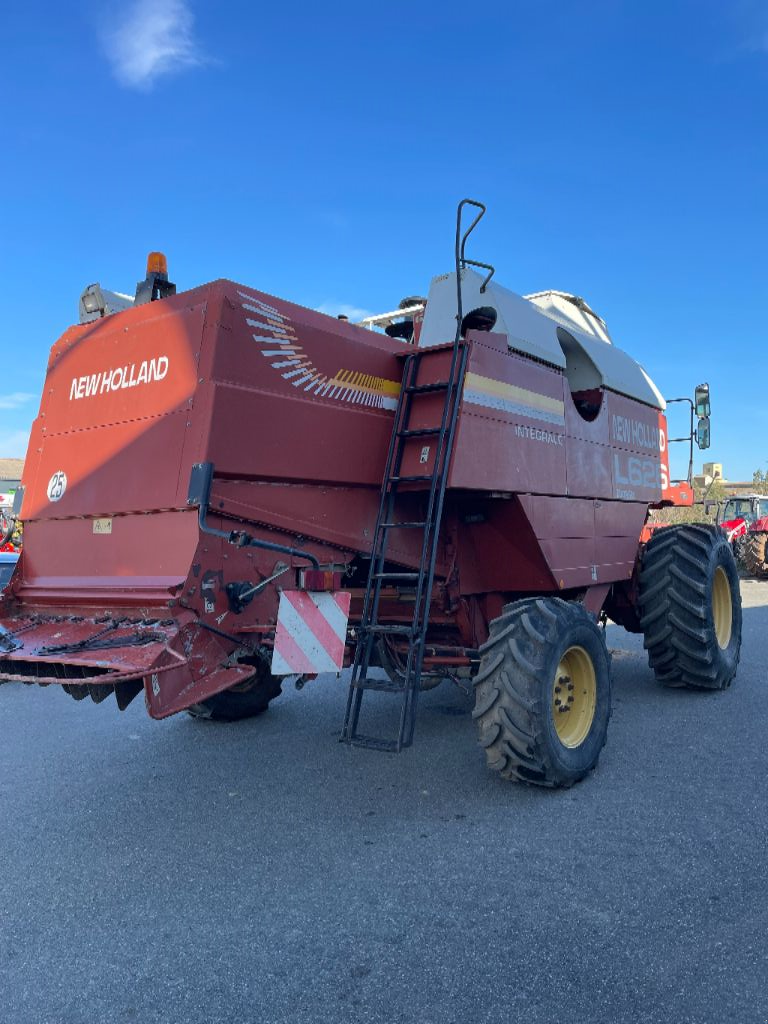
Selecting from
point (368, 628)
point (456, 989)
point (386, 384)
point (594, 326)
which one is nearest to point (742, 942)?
point (456, 989)

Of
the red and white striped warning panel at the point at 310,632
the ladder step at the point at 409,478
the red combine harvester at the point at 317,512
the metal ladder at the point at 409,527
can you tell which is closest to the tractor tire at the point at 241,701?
the red combine harvester at the point at 317,512

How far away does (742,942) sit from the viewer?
8.92ft

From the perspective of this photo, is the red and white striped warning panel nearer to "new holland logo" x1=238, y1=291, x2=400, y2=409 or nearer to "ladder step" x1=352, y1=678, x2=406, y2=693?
"ladder step" x1=352, y1=678, x2=406, y2=693

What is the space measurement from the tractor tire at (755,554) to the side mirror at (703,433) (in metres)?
13.7

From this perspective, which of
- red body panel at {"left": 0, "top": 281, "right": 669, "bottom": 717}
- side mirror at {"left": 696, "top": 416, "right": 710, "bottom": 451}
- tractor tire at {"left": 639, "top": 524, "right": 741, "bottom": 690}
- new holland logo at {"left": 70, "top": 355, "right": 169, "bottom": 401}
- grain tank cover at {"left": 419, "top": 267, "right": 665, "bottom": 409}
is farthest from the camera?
side mirror at {"left": 696, "top": 416, "right": 710, "bottom": 451}

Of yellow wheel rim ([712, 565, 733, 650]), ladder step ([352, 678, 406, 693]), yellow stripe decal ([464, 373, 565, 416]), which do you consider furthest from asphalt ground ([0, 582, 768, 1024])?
yellow stripe decal ([464, 373, 565, 416])

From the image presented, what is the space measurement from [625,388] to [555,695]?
2776 millimetres

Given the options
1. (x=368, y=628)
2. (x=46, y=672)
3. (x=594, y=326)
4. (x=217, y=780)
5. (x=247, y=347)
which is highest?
(x=594, y=326)

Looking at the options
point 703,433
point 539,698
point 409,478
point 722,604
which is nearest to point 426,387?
point 409,478

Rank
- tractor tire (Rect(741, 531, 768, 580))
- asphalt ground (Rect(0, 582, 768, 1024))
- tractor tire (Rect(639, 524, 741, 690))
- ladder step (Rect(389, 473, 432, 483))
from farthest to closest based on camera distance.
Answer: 1. tractor tire (Rect(741, 531, 768, 580))
2. tractor tire (Rect(639, 524, 741, 690))
3. ladder step (Rect(389, 473, 432, 483))
4. asphalt ground (Rect(0, 582, 768, 1024))

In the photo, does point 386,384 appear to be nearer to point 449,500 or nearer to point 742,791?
point 449,500

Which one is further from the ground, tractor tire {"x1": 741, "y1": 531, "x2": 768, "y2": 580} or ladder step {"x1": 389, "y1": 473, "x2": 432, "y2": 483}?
tractor tire {"x1": 741, "y1": 531, "x2": 768, "y2": 580}

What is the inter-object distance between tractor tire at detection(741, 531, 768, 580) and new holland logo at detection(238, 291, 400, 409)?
17632mm

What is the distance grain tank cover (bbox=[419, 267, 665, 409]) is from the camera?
197 inches
